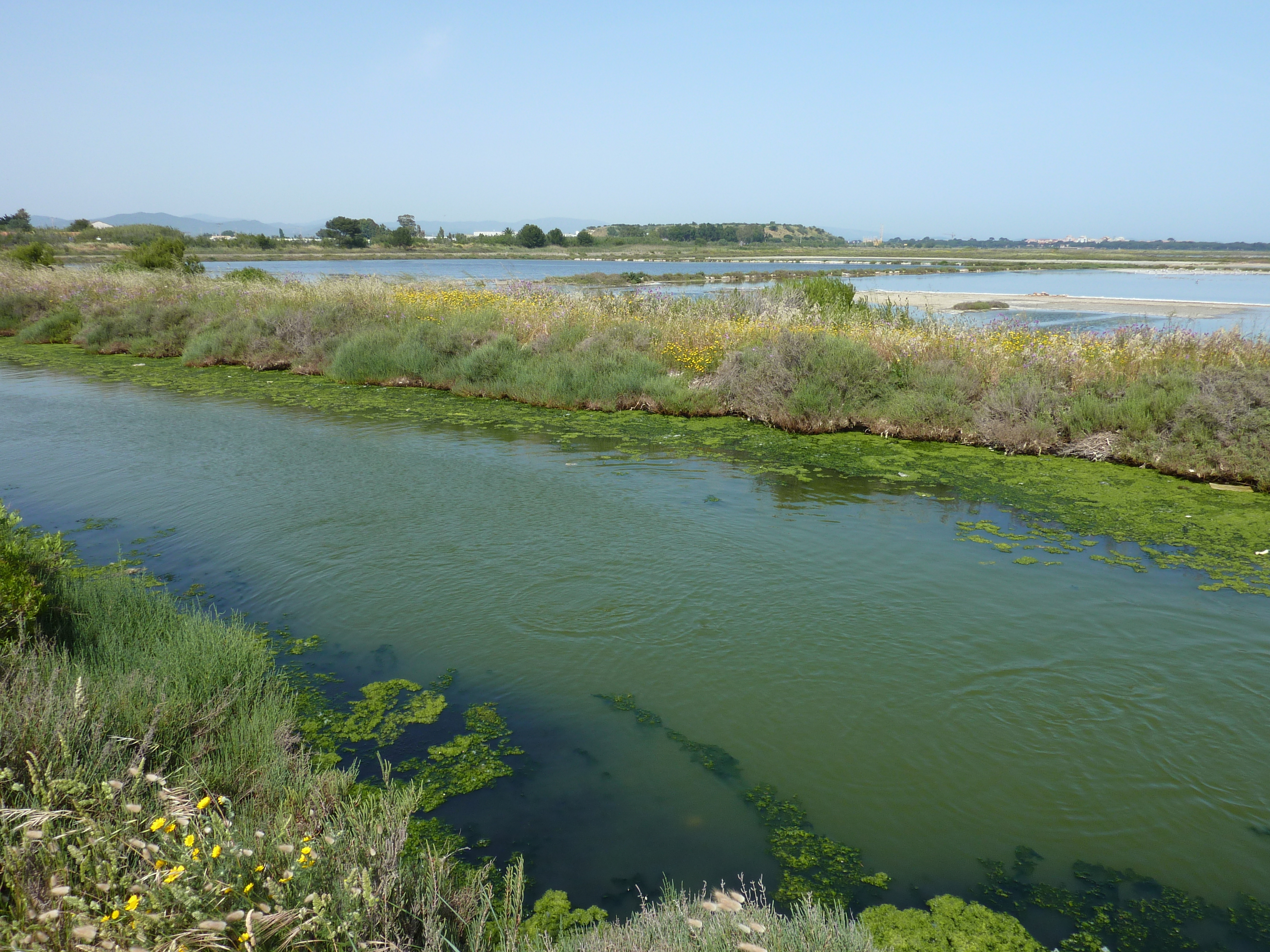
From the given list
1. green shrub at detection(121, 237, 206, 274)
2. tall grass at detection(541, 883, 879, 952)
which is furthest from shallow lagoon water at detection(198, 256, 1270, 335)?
tall grass at detection(541, 883, 879, 952)

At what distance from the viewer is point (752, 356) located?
39.2 feet

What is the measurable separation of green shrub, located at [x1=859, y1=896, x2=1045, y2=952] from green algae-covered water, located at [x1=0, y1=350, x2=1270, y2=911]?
0.15 m

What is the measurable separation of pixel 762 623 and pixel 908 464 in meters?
4.94

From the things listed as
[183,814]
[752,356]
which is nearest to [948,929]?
[183,814]

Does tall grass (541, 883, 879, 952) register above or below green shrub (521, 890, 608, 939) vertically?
above

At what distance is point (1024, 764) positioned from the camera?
3.96 m

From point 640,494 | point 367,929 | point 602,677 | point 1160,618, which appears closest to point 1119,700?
point 1160,618

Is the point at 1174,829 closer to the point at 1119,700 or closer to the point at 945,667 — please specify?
the point at 1119,700

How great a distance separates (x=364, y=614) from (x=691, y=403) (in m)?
7.51

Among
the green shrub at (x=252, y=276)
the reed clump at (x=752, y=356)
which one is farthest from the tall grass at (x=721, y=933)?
the green shrub at (x=252, y=276)

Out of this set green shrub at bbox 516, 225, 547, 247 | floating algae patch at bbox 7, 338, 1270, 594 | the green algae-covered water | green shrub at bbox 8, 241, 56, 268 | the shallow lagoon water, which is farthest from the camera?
green shrub at bbox 516, 225, 547, 247

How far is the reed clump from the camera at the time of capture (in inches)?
364

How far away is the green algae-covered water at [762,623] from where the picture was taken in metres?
3.55

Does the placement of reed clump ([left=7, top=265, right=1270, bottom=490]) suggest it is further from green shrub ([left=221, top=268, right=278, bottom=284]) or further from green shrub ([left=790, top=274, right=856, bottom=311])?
→ green shrub ([left=221, top=268, right=278, bottom=284])
